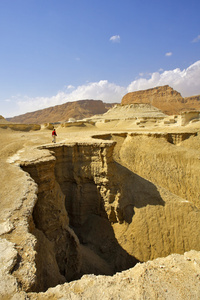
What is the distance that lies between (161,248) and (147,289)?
7438 mm

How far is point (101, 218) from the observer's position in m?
10.0

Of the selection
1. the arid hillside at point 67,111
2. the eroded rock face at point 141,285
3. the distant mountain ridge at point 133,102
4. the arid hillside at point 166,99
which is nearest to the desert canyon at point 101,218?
the eroded rock face at point 141,285

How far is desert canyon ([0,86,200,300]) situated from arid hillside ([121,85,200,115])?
207 ft

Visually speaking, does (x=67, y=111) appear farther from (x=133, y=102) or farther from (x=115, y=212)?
(x=115, y=212)

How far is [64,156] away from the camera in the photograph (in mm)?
9664

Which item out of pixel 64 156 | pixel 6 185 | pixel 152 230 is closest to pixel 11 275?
pixel 6 185

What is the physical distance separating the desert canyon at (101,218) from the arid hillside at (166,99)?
207 feet

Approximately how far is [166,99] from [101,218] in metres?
80.1

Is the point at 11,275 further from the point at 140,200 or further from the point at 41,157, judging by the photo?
the point at 140,200

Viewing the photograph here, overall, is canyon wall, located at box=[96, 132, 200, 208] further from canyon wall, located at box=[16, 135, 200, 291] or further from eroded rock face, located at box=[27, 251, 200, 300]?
eroded rock face, located at box=[27, 251, 200, 300]

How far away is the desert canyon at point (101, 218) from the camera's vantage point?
2668 millimetres

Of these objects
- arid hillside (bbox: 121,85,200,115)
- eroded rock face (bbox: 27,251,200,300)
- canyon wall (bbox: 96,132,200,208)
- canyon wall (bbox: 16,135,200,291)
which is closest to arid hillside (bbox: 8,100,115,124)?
arid hillside (bbox: 121,85,200,115)

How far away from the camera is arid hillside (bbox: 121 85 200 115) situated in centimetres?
7528

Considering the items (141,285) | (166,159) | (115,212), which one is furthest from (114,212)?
(166,159)
